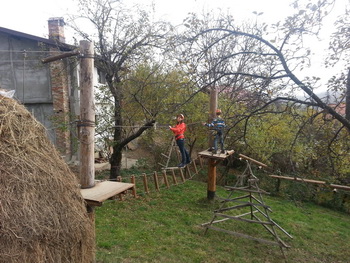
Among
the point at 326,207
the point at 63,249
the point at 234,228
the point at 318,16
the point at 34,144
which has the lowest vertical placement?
the point at 326,207

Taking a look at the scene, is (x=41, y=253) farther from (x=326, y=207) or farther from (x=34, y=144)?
(x=326, y=207)

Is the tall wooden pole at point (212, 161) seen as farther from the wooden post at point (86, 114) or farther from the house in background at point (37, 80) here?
the house in background at point (37, 80)

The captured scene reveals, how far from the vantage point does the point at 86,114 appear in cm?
348

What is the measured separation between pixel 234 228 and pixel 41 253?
19.4 feet

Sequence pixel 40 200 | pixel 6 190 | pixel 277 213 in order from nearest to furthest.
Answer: pixel 6 190, pixel 40 200, pixel 277 213

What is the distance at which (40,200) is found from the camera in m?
2.59

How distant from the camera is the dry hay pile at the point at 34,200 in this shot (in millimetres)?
2371

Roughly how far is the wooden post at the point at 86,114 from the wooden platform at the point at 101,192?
135mm

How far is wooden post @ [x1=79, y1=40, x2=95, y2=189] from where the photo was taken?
344 centimetres

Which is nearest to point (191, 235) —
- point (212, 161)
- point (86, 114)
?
point (212, 161)

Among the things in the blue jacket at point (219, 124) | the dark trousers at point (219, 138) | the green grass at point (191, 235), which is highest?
the blue jacket at point (219, 124)

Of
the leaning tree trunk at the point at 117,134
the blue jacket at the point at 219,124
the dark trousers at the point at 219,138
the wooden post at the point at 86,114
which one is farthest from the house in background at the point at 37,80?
the wooden post at the point at 86,114

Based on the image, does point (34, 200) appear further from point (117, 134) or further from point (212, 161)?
point (117, 134)

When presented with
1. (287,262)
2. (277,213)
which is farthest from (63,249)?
(277,213)
